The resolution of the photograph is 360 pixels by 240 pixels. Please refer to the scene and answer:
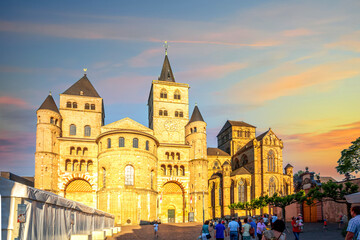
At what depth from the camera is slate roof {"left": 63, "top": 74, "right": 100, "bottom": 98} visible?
2433 inches

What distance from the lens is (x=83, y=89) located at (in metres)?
62.8

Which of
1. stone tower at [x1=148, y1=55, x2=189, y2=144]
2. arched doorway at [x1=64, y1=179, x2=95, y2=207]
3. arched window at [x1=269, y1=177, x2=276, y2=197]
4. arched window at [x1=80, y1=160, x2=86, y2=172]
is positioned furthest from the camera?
stone tower at [x1=148, y1=55, x2=189, y2=144]

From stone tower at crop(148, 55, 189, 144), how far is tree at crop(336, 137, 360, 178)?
30.6 m

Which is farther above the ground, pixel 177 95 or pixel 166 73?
pixel 166 73

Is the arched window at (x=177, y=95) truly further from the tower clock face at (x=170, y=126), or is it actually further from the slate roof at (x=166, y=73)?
the tower clock face at (x=170, y=126)

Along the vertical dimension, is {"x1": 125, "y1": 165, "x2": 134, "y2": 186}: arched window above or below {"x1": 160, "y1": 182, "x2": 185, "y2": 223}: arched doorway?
above

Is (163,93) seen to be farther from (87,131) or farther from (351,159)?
(351,159)

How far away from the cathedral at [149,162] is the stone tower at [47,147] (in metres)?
0.14

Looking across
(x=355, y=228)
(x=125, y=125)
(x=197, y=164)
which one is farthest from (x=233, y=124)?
(x=355, y=228)

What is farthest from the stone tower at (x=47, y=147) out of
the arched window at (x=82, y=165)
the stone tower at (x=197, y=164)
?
the stone tower at (x=197, y=164)

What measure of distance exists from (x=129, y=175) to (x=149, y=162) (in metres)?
4.11

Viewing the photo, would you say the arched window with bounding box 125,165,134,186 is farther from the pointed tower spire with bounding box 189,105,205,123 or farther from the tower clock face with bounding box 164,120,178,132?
the pointed tower spire with bounding box 189,105,205,123

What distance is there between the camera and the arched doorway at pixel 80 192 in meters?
53.7

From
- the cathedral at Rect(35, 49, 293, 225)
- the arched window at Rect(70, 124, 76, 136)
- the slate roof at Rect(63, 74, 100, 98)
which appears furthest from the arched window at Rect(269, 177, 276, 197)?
the arched window at Rect(70, 124, 76, 136)
